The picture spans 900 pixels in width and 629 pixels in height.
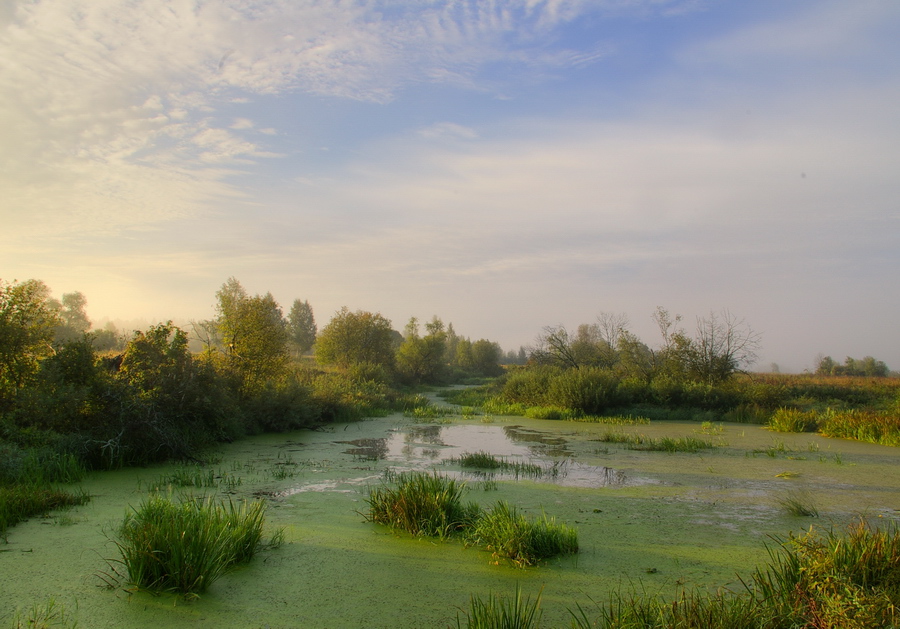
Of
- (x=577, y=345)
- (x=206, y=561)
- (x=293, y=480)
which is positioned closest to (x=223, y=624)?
(x=206, y=561)

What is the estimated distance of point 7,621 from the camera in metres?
3.50

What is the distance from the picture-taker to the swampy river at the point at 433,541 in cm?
386

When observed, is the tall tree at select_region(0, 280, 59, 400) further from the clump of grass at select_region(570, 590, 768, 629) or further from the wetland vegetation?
the clump of grass at select_region(570, 590, 768, 629)

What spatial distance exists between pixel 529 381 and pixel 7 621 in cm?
1836

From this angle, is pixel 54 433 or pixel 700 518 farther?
pixel 54 433

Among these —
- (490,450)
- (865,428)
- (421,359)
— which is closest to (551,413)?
(490,450)

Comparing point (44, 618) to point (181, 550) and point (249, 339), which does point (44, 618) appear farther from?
point (249, 339)

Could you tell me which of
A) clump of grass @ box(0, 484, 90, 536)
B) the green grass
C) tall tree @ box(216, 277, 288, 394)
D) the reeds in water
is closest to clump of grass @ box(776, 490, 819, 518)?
the green grass

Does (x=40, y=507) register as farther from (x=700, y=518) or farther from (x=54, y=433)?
(x=700, y=518)

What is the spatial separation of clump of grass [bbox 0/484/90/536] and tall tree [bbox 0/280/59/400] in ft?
10.2

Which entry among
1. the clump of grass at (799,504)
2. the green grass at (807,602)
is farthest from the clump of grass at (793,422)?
the green grass at (807,602)

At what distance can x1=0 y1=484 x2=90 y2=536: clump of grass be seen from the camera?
5293 mm

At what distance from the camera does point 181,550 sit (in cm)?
402

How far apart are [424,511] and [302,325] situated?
5894 cm
